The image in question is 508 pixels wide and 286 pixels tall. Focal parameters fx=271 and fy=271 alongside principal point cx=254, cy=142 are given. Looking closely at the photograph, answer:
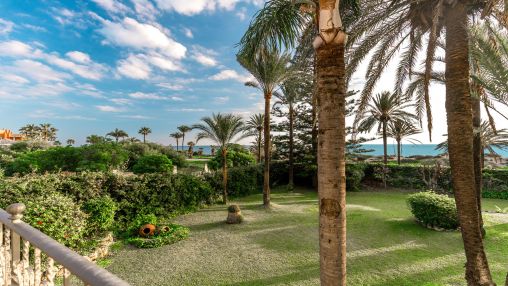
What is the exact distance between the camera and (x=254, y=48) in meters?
5.23

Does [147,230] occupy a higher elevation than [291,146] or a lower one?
lower

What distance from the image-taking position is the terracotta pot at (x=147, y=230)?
29.7 ft

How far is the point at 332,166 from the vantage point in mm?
3322

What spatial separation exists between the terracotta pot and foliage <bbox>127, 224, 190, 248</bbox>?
7.0 inches

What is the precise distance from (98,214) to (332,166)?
811 cm

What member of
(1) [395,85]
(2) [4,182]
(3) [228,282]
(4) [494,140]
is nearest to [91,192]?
(2) [4,182]

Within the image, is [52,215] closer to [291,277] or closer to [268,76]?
[291,277]

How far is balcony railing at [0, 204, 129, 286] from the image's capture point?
4.23 ft

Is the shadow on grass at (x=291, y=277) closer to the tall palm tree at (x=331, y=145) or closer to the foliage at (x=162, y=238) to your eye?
the tall palm tree at (x=331, y=145)

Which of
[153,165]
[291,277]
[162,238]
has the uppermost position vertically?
[153,165]

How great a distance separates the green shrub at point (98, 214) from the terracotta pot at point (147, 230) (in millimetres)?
1047

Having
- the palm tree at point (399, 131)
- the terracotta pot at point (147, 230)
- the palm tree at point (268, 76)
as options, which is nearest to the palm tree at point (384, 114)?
the palm tree at point (399, 131)

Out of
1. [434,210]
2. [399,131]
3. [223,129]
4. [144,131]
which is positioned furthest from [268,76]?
[144,131]

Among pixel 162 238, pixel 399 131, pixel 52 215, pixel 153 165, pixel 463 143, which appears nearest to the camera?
pixel 463 143
